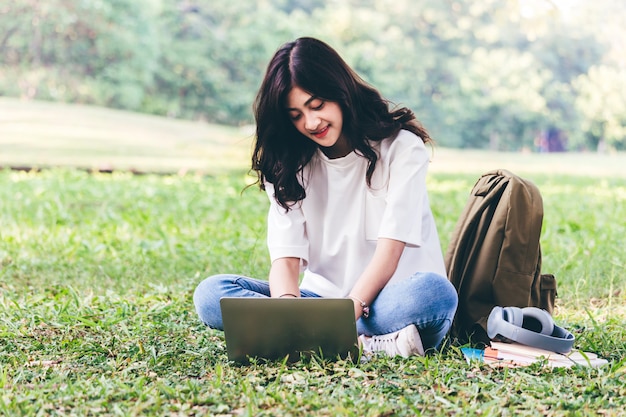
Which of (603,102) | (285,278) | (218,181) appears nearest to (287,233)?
(285,278)

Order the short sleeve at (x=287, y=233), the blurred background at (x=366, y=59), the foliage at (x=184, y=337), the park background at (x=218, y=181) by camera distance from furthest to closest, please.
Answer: the blurred background at (x=366, y=59) < the short sleeve at (x=287, y=233) < the park background at (x=218, y=181) < the foliage at (x=184, y=337)

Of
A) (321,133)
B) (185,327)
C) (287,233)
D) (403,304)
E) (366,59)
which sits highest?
(366,59)

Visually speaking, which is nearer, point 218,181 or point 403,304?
point 403,304

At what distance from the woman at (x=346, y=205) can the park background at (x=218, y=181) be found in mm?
165

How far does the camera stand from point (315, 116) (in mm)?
2426

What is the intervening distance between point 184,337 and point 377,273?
678mm

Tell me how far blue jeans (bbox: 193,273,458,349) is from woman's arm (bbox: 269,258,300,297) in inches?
2.5

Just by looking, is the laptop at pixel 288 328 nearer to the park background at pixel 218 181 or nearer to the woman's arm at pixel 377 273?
the park background at pixel 218 181

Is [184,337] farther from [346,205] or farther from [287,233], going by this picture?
[346,205]

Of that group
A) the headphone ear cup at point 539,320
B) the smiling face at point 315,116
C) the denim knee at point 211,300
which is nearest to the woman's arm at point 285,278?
the denim knee at point 211,300

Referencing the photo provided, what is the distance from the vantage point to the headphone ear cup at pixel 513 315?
2.36 m

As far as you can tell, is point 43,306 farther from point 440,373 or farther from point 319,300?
point 440,373

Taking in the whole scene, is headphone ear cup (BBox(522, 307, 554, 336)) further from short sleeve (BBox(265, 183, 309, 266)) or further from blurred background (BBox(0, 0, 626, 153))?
blurred background (BBox(0, 0, 626, 153))

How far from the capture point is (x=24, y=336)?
8.68 feet
